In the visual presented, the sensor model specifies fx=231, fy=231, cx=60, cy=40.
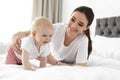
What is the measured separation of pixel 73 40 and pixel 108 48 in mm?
725

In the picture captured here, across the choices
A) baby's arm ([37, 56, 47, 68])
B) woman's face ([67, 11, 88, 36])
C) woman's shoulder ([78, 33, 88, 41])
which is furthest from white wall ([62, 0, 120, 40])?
baby's arm ([37, 56, 47, 68])

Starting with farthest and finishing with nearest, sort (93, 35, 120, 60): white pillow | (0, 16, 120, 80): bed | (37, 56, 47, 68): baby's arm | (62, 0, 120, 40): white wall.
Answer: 1. (62, 0, 120, 40): white wall
2. (93, 35, 120, 60): white pillow
3. (37, 56, 47, 68): baby's arm
4. (0, 16, 120, 80): bed

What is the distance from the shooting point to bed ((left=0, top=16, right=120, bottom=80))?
42.4 inches

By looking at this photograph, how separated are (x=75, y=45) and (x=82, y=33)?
0.13m

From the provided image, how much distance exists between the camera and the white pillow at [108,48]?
90.1 inches

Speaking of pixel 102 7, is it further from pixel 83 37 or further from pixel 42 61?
pixel 42 61

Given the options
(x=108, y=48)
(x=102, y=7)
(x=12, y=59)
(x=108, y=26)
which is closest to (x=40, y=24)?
(x=12, y=59)

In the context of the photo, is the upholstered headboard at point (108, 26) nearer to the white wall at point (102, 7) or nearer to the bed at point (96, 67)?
the bed at point (96, 67)

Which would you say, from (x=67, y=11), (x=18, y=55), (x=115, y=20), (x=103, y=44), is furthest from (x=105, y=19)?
(x=18, y=55)

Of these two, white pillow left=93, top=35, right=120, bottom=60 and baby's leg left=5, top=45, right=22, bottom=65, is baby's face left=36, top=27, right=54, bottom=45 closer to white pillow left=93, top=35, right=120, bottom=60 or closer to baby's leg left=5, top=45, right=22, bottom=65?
baby's leg left=5, top=45, right=22, bottom=65

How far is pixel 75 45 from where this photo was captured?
6.04ft

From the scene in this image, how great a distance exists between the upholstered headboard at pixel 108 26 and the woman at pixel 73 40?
116 cm

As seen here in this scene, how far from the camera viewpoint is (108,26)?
313 centimetres

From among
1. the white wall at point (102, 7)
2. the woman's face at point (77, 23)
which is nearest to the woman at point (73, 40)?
the woman's face at point (77, 23)
